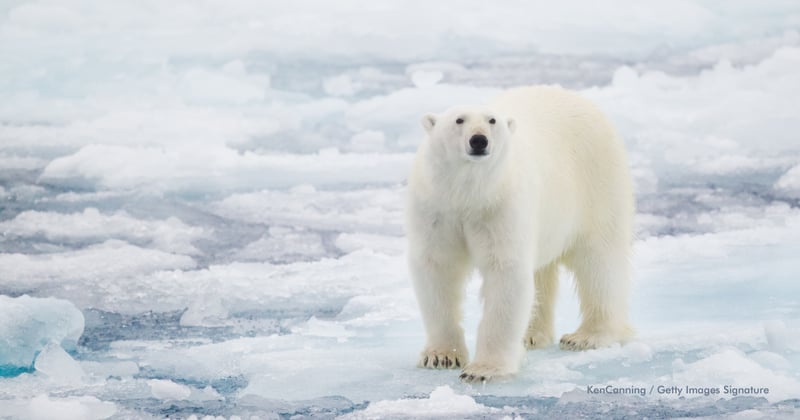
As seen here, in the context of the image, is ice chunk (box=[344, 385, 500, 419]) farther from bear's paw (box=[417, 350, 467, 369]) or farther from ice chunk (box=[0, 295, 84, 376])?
ice chunk (box=[0, 295, 84, 376])

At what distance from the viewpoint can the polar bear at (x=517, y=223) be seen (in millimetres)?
4656

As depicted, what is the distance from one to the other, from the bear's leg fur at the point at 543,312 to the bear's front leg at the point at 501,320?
86 centimetres

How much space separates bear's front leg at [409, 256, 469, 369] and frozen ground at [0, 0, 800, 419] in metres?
0.65

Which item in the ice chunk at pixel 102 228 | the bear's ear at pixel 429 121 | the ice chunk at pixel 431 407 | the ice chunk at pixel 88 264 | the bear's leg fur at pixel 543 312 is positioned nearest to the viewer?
the ice chunk at pixel 431 407

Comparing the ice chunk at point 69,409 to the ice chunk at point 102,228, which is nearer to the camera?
the ice chunk at point 69,409

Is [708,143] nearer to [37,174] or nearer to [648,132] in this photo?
[648,132]

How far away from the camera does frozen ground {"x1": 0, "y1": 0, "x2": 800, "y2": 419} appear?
6484mm

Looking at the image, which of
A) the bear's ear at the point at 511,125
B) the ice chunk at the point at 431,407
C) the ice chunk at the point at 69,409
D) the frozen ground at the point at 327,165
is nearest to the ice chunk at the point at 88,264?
the frozen ground at the point at 327,165

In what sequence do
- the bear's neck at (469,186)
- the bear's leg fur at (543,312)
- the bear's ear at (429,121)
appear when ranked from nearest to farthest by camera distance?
the bear's neck at (469,186), the bear's ear at (429,121), the bear's leg fur at (543,312)

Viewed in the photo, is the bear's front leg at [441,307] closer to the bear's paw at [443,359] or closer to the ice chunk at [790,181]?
the bear's paw at [443,359]

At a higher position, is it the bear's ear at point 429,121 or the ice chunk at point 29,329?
the bear's ear at point 429,121

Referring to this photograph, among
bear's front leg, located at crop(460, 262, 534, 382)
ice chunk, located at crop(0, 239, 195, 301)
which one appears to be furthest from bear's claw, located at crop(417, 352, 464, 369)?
ice chunk, located at crop(0, 239, 195, 301)

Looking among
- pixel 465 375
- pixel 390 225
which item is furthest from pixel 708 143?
pixel 465 375

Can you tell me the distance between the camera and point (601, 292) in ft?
17.8
